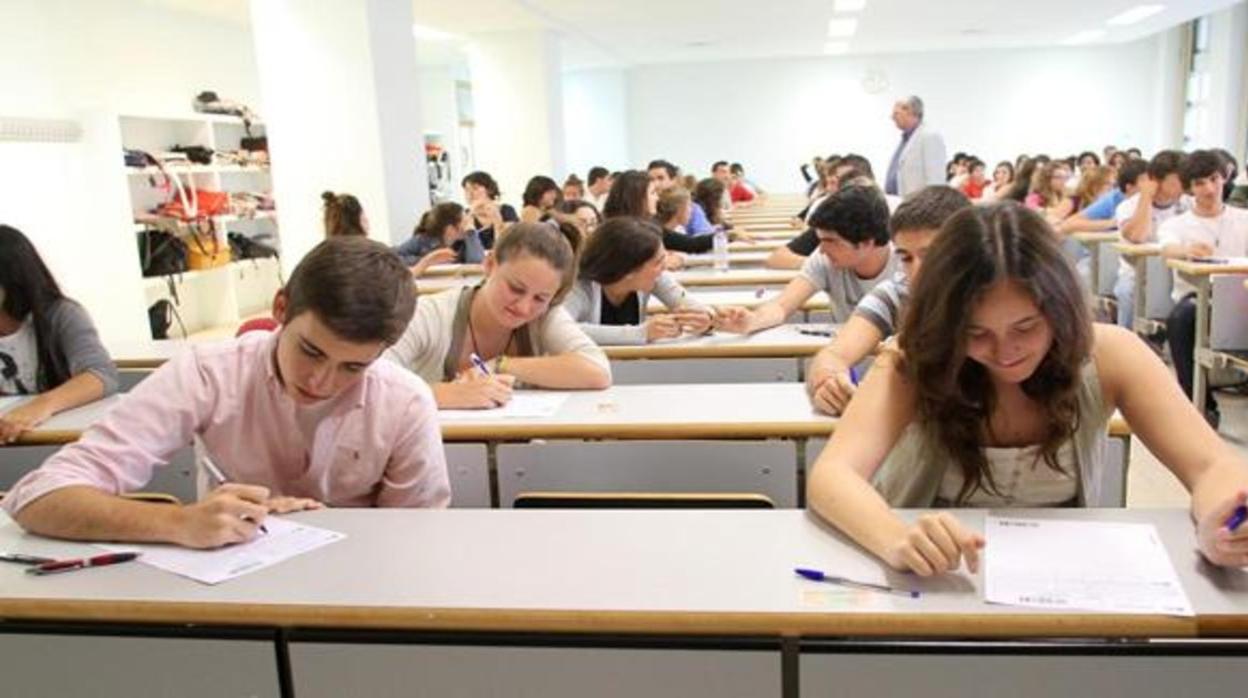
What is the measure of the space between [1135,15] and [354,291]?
13.6 metres

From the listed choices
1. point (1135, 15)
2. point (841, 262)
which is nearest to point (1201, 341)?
point (841, 262)

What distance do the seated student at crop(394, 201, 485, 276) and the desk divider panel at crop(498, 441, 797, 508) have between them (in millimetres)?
3658

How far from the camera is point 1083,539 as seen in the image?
4.39 ft

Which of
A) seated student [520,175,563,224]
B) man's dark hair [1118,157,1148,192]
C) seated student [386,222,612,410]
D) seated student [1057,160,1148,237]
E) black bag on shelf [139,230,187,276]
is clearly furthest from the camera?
black bag on shelf [139,230,187,276]

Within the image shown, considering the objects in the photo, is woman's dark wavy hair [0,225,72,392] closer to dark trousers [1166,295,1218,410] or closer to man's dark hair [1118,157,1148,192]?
dark trousers [1166,295,1218,410]

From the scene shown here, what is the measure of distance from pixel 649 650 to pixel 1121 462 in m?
1.33

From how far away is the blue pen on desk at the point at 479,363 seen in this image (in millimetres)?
2500

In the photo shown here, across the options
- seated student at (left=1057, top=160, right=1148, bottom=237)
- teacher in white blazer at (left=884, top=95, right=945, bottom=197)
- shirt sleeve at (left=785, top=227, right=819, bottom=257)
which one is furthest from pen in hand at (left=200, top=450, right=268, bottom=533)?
teacher in white blazer at (left=884, top=95, right=945, bottom=197)

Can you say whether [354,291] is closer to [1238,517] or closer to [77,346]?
[1238,517]

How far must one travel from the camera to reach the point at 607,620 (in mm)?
1189

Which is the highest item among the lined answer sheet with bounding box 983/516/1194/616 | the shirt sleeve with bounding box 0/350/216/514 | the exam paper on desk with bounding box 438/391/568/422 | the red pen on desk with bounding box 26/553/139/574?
the shirt sleeve with bounding box 0/350/216/514

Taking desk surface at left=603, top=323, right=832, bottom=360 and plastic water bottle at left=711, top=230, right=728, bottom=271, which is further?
plastic water bottle at left=711, top=230, right=728, bottom=271

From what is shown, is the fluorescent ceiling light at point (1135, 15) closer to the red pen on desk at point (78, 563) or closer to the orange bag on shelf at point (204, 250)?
the orange bag on shelf at point (204, 250)

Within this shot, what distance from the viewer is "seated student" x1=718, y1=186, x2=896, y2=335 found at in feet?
10.2
